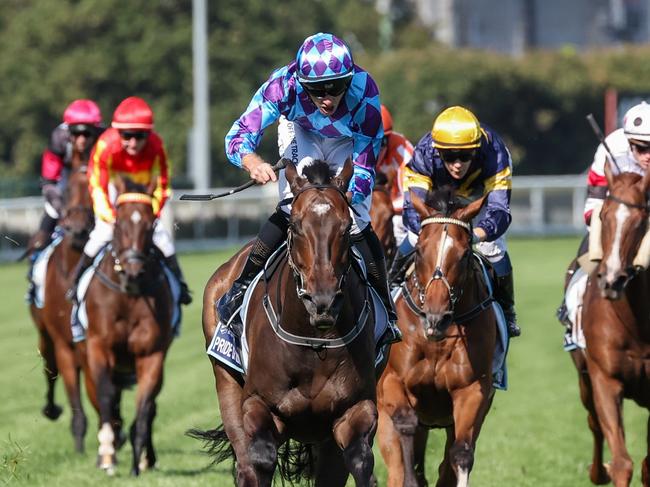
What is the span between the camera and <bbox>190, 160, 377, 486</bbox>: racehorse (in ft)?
18.9

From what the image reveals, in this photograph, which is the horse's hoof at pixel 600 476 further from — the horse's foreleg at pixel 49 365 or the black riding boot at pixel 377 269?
the horse's foreleg at pixel 49 365

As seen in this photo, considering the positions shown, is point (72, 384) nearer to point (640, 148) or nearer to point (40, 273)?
point (40, 273)

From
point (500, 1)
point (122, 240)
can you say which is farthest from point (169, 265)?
point (500, 1)

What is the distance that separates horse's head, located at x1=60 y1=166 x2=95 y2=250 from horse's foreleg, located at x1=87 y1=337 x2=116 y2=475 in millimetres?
1377

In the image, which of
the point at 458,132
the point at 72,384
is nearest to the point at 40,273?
the point at 72,384

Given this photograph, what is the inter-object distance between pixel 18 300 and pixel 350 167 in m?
18.0

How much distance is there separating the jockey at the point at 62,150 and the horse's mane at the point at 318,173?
6125mm

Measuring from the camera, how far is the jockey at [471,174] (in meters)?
7.87

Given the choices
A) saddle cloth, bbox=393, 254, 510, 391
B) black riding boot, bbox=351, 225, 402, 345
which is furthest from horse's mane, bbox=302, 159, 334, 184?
saddle cloth, bbox=393, 254, 510, 391

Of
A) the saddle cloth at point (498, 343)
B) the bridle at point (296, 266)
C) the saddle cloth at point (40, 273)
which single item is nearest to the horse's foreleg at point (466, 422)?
the saddle cloth at point (498, 343)

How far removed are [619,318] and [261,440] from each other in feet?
9.43

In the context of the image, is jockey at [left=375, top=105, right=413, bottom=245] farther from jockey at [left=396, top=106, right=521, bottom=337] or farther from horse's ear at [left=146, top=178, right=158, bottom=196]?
horse's ear at [left=146, top=178, right=158, bottom=196]

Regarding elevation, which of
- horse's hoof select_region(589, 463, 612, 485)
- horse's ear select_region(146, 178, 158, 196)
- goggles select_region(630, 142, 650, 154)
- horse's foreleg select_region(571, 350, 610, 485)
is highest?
goggles select_region(630, 142, 650, 154)

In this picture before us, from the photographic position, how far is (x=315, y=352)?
618cm
